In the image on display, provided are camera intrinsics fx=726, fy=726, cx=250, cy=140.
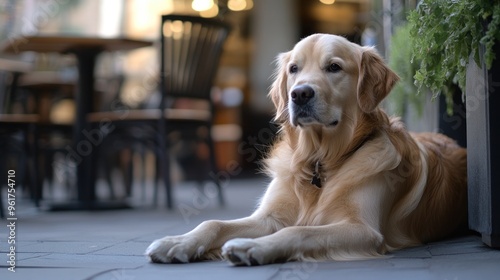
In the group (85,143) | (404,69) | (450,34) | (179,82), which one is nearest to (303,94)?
(450,34)

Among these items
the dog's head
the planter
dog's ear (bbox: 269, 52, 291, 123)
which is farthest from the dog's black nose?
the planter

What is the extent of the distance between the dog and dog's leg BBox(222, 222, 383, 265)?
0.01 metres

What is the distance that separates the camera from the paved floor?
2602 millimetres

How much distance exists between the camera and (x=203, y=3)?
40.5 ft

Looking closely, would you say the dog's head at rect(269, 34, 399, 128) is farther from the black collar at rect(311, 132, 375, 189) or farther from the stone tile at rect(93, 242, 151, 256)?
the stone tile at rect(93, 242, 151, 256)

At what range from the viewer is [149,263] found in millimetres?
2941

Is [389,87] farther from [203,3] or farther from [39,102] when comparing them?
[203,3]

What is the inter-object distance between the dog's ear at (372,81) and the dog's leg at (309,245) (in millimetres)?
640

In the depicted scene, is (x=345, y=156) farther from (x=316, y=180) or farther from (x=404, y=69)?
(x=404, y=69)

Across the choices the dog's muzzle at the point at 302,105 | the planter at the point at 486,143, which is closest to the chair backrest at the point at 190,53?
the dog's muzzle at the point at 302,105

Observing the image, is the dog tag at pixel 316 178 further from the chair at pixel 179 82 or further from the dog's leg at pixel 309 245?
the chair at pixel 179 82

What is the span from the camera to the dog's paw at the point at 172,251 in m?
2.91

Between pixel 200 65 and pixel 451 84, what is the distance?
2728 mm

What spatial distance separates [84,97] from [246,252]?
3.73 meters
